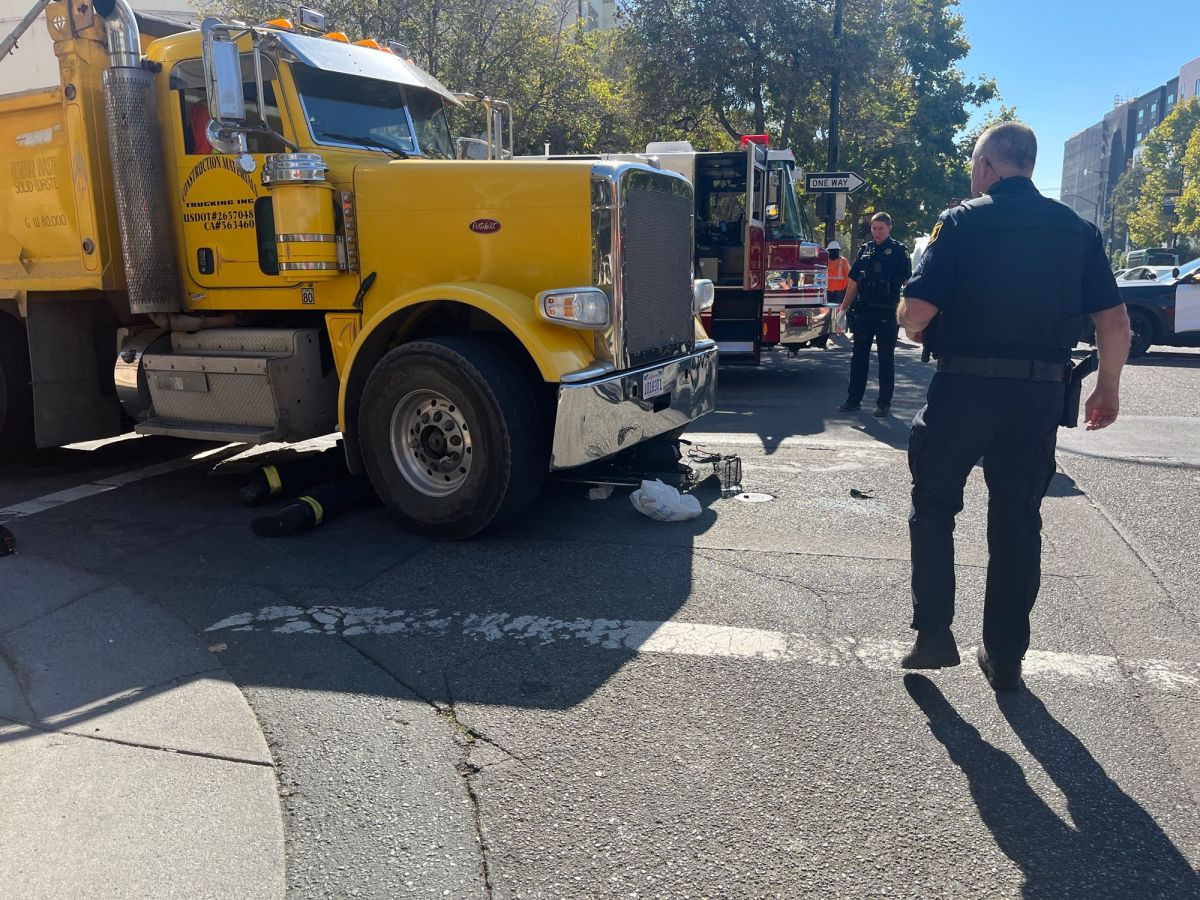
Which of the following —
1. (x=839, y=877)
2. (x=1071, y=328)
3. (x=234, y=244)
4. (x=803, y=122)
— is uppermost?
(x=803, y=122)

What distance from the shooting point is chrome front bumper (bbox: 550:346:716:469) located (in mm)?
4949

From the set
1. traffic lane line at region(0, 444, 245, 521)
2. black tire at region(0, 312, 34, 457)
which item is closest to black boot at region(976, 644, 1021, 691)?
traffic lane line at region(0, 444, 245, 521)

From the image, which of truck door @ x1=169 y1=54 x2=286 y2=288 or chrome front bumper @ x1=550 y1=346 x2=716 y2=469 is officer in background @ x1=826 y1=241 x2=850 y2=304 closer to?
chrome front bumper @ x1=550 y1=346 x2=716 y2=469

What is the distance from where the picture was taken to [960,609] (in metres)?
4.33

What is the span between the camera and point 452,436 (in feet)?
17.5

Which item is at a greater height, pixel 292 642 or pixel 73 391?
pixel 73 391

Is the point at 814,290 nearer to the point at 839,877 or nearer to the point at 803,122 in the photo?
the point at 839,877

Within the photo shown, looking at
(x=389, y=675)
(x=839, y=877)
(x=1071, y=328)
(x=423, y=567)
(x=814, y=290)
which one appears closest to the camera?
(x=839, y=877)

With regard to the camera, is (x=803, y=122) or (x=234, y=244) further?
(x=803, y=122)

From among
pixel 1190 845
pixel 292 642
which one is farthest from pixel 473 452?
pixel 1190 845

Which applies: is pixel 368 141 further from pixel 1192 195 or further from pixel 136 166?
pixel 1192 195

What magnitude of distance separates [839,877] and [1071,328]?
2052mm

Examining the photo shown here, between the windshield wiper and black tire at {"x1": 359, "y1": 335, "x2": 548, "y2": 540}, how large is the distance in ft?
5.03

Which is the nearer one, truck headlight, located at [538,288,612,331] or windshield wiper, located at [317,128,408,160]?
truck headlight, located at [538,288,612,331]
